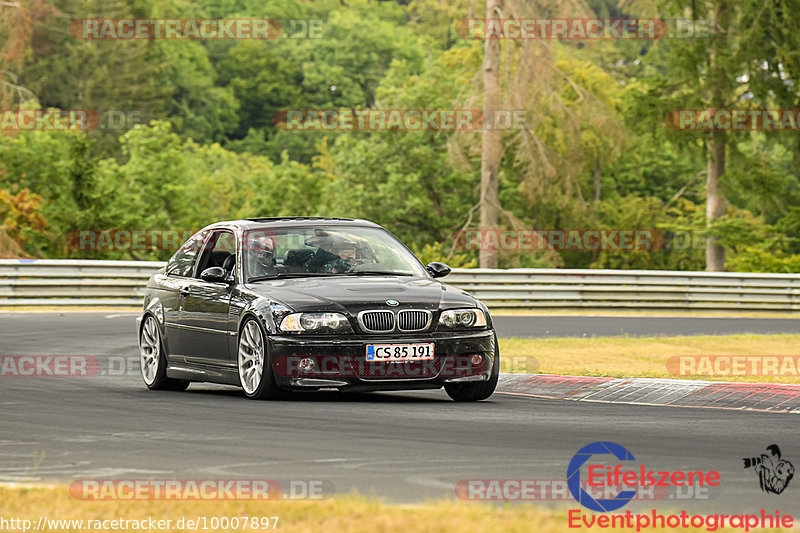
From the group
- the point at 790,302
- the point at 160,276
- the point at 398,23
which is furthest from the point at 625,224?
the point at 398,23

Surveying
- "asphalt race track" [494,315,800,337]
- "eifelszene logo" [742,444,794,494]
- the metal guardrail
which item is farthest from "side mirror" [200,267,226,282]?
the metal guardrail

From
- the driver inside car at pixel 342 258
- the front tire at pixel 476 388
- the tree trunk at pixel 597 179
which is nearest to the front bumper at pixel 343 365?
the front tire at pixel 476 388

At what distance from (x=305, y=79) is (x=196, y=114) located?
329 inches

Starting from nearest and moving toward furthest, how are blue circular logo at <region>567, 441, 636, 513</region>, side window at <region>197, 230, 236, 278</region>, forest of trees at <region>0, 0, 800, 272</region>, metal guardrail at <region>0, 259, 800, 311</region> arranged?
blue circular logo at <region>567, 441, 636, 513</region> < side window at <region>197, 230, 236, 278</region> < metal guardrail at <region>0, 259, 800, 311</region> < forest of trees at <region>0, 0, 800, 272</region>

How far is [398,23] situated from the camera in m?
122

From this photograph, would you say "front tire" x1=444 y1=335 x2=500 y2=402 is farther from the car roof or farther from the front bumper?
the car roof

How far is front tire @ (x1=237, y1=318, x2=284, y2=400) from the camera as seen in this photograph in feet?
39.1

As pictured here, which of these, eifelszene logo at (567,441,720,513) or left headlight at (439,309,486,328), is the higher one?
left headlight at (439,309,486,328)

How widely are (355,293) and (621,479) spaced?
4762mm

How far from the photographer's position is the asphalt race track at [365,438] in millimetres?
7867

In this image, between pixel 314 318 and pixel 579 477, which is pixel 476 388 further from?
pixel 579 477

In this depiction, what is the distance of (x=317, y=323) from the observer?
1175 centimetres

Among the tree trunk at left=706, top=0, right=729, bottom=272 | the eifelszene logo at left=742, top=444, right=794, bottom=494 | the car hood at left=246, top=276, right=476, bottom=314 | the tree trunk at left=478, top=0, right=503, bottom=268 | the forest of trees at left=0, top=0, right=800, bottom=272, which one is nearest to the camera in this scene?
the eifelszene logo at left=742, top=444, right=794, bottom=494

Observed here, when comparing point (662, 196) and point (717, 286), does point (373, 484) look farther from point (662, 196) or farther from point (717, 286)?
point (662, 196)
